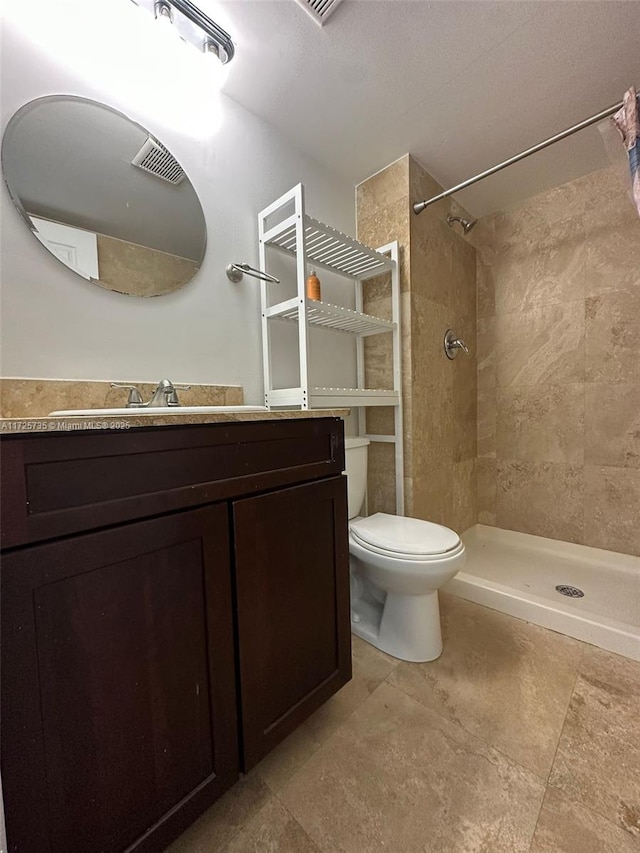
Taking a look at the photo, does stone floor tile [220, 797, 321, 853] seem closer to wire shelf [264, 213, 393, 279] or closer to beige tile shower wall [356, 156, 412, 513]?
beige tile shower wall [356, 156, 412, 513]

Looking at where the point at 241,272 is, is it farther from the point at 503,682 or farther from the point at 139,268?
the point at 503,682

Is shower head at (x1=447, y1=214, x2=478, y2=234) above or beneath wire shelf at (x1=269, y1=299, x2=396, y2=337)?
above

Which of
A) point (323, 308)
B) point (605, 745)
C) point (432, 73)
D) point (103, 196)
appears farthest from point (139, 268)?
point (605, 745)

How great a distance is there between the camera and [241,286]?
1384mm

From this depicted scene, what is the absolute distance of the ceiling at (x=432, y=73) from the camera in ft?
3.51

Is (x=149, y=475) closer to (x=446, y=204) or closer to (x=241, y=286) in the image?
(x=241, y=286)

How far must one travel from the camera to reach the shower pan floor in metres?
1.32

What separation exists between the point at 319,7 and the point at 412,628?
6.83 ft

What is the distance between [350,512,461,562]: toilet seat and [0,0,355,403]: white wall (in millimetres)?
714

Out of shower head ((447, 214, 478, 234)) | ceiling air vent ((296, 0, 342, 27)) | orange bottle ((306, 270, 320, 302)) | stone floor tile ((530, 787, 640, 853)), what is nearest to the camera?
stone floor tile ((530, 787, 640, 853))

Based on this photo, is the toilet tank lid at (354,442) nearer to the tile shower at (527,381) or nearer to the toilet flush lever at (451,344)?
the tile shower at (527,381)

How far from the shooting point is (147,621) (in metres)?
0.60

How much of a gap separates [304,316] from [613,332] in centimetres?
175

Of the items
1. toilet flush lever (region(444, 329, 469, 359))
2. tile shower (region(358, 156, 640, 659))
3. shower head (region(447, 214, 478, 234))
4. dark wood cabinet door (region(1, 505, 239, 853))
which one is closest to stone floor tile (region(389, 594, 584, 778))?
tile shower (region(358, 156, 640, 659))
